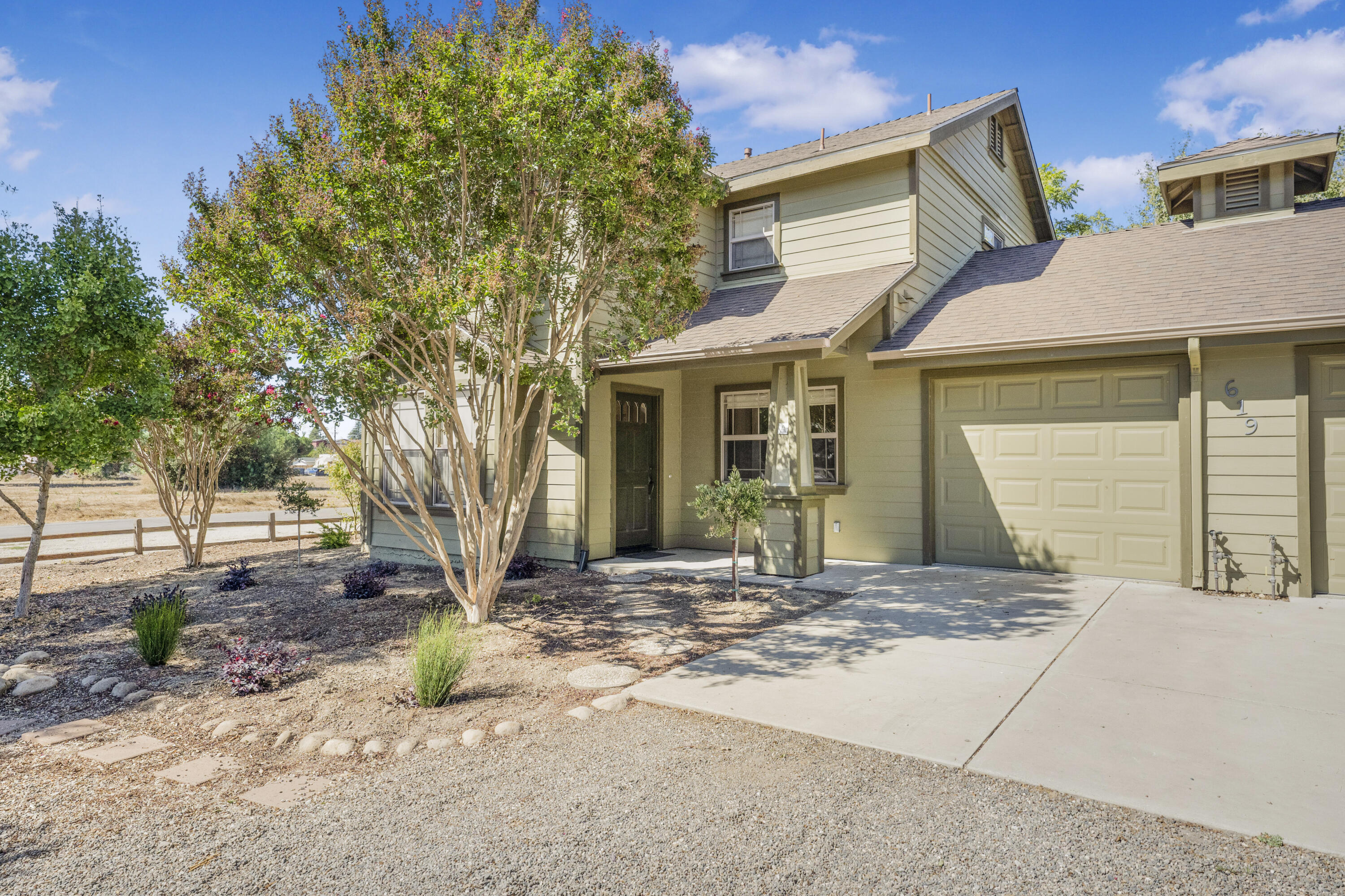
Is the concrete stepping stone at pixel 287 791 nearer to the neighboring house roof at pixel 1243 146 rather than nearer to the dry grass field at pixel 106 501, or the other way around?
the neighboring house roof at pixel 1243 146

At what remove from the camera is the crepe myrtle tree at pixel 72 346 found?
6.36 meters

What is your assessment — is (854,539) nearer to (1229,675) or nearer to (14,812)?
(1229,675)

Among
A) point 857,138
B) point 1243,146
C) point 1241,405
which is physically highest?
point 857,138

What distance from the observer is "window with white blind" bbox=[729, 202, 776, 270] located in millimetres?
10719

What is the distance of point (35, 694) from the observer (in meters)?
4.71

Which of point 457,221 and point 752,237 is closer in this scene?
point 457,221

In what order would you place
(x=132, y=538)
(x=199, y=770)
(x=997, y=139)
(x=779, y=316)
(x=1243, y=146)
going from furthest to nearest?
1. (x=132, y=538)
2. (x=997, y=139)
3. (x=1243, y=146)
4. (x=779, y=316)
5. (x=199, y=770)

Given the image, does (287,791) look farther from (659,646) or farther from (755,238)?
(755,238)

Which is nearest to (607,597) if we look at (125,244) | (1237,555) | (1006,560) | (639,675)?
(639,675)

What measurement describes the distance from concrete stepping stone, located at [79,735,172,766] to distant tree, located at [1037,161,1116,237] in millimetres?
22405

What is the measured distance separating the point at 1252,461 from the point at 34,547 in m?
12.4

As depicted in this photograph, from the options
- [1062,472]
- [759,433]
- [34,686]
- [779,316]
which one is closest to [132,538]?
[34,686]

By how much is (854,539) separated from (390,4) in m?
7.66

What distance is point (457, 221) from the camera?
615 centimetres
